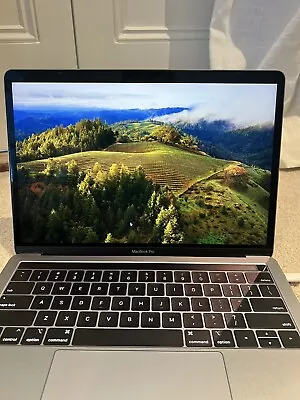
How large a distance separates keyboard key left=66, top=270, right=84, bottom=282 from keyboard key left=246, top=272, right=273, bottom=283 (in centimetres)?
19

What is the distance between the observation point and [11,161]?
1.98 ft

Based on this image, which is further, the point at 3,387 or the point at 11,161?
the point at 11,161

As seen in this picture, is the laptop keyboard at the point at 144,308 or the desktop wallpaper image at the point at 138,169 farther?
the desktop wallpaper image at the point at 138,169

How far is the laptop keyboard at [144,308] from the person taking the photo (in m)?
0.48

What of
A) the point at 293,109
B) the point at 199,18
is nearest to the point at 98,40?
the point at 199,18

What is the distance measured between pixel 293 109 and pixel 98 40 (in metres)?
0.40

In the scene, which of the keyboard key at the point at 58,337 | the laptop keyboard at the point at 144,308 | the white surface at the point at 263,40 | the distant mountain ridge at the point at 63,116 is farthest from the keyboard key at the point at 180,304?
the white surface at the point at 263,40

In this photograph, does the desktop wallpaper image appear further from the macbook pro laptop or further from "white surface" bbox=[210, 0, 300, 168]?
"white surface" bbox=[210, 0, 300, 168]

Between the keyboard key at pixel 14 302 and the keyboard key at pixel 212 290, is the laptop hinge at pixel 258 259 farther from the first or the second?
the keyboard key at pixel 14 302

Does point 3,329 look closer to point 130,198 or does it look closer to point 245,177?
point 130,198

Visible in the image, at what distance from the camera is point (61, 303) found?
0.53m

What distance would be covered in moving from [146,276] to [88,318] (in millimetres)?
94

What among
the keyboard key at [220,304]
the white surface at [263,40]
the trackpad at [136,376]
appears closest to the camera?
the trackpad at [136,376]

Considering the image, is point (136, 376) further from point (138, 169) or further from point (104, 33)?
point (104, 33)
